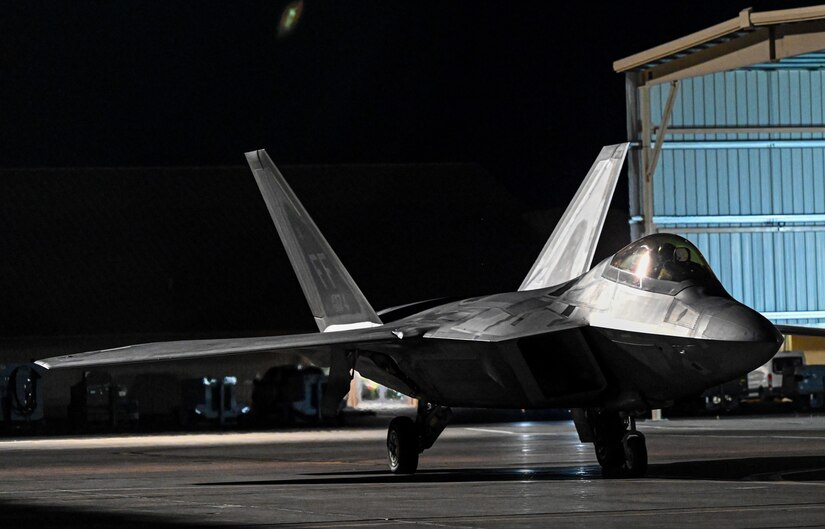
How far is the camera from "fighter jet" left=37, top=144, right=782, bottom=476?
12.9 metres

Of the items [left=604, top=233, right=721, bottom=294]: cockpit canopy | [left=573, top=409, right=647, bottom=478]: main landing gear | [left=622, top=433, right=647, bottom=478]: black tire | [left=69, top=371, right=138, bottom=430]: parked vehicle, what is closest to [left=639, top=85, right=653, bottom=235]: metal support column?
[left=69, top=371, right=138, bottom=430]: parked vehicle

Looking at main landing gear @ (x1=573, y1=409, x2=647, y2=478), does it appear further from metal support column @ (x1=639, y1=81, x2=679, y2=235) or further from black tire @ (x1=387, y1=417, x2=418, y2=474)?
metal support column @ (x1=639, y1=81, x2=679, y2=235)

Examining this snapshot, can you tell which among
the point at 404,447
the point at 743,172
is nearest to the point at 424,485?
the point at 404,447

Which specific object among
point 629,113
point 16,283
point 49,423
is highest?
point 629,113

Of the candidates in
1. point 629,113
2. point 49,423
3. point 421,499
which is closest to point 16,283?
point 49,423

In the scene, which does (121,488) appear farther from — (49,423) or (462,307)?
(49,423)

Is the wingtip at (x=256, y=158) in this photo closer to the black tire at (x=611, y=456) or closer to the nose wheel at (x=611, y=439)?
the nose wheel at (x=611, y=439)

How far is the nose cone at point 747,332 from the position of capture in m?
12.3

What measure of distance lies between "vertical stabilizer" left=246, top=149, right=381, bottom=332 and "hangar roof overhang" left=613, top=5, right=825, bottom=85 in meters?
13.2

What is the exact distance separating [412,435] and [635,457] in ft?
8.56

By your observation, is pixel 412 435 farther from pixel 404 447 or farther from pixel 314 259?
pixel 314 259

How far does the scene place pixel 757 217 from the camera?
33.9 meters

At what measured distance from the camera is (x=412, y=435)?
15.6m

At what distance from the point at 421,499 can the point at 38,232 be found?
3237cm
